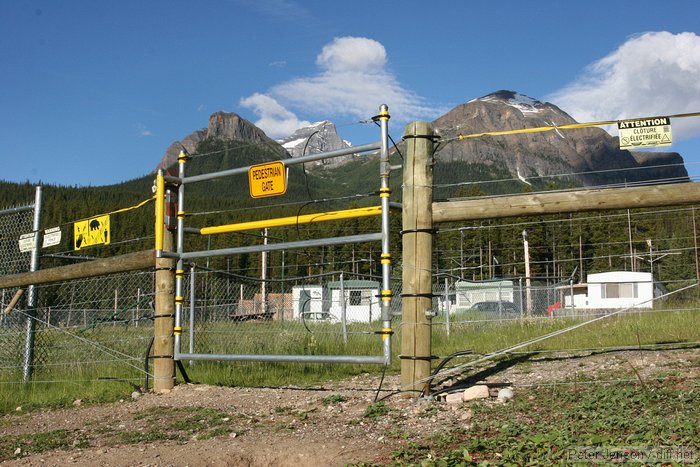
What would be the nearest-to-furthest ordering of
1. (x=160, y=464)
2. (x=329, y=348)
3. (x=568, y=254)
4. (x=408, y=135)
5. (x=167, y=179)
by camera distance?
(x=160, y=464) → (x=408, y=135) → (x=167, y=179) → (x=329, y=348) → (x=568, y=254)

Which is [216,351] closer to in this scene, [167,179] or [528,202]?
[167,179]

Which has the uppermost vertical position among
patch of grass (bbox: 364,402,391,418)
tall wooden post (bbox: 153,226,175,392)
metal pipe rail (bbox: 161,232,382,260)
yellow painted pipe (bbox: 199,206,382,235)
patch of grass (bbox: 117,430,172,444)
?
yellow painted pipe (bbox: 199,206,382,235)

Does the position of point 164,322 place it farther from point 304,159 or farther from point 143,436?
point 304,159

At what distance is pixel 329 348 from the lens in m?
9.42

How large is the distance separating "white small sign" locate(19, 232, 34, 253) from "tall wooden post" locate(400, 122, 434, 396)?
5.79 meters

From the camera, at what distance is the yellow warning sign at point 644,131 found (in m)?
5.79

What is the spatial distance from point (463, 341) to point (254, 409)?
16.4 ft

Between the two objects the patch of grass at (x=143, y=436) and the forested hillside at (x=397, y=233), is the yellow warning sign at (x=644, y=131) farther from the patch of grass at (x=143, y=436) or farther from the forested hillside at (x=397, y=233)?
the patch of grass at (x=143, y=436)

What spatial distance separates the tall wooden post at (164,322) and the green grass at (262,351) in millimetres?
284

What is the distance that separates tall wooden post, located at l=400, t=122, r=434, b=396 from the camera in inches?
217

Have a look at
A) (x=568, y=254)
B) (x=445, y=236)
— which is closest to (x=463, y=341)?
(x=445, y=236)

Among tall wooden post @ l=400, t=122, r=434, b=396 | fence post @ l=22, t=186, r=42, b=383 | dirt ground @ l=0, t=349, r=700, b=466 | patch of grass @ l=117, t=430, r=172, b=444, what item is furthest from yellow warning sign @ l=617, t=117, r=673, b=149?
fence post @ l=22, t=186, r=42, b=383

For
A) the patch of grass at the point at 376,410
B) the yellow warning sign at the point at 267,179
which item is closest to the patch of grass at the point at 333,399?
the patch of grass at the point at 376,410

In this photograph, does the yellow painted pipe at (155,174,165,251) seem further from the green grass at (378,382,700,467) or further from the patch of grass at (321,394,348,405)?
the green grass at (378,382,700,467)
